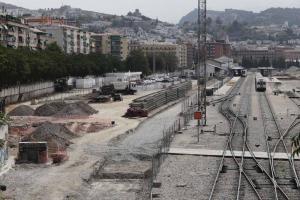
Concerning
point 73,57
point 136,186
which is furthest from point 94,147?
point 73,57

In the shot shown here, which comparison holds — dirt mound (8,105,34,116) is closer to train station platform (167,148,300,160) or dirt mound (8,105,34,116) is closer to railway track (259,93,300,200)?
railway track (259,93,300,200)

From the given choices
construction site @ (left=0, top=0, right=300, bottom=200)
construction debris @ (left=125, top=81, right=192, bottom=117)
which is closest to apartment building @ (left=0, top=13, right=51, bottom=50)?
construction debris @ (left=125, top=81, right=192, bottom=117)

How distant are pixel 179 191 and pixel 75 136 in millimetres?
19265

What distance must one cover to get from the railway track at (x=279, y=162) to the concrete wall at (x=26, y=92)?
3111 cm

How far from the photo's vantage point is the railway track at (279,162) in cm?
2290

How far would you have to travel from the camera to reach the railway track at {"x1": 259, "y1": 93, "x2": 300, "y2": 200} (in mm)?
22903

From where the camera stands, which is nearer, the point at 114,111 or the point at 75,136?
the point at 75,136

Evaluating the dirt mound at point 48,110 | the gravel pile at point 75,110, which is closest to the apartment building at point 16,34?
the gravel pile at point 75,110

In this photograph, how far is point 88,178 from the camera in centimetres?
2633

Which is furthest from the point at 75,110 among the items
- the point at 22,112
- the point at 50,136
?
the point at 50,136

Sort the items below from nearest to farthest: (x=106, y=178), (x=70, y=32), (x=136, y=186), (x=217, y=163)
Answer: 1. (x=136, y=186)
2. (x=106, y=178)
3. (x=217, y=163)
4. (x=70, y=32)

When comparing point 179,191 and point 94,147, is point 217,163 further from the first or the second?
point 94,147

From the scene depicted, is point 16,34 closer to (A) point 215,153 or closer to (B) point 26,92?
(B) point 26,92

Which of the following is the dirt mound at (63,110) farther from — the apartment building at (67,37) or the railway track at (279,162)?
the apartment building at (67,37)
